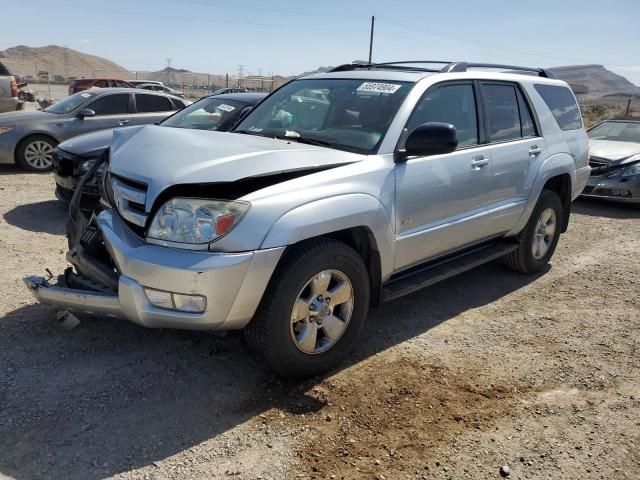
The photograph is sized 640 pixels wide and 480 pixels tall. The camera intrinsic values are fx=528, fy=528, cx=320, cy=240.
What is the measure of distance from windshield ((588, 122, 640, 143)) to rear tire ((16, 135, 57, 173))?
1010 cm

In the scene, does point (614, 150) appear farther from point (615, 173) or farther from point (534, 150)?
point (534, 150)

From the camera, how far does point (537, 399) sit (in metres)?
3.27

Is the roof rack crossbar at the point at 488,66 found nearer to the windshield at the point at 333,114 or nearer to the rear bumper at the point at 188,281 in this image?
the windshield at the point at 333,114

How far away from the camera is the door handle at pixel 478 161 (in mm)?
4118

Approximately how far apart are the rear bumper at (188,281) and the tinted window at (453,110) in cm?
167

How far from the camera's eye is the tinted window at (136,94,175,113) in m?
9.58

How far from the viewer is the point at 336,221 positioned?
3.08 m

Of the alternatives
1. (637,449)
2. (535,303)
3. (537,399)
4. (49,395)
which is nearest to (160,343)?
(49,395)

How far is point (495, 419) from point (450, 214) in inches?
61.2

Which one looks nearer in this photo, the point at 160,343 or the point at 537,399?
the point at 537,399

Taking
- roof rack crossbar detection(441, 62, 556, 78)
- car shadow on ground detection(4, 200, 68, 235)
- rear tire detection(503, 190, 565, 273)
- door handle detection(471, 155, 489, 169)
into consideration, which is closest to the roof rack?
roof rack crossbar detection(441, 62, 556, 78)

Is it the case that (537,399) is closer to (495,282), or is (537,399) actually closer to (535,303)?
(535,303)

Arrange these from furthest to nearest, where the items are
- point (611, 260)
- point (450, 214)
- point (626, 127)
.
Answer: point (626, 127) → point (611, 260) → point (450, 214)

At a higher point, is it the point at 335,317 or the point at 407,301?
the point at 335,317
